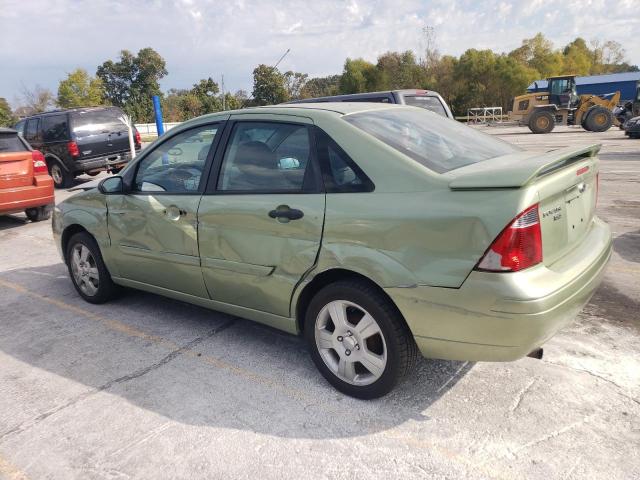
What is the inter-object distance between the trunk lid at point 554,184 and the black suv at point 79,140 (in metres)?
11.7

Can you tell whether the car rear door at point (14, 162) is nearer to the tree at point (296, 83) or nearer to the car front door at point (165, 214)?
the car front door at point (165, 214)

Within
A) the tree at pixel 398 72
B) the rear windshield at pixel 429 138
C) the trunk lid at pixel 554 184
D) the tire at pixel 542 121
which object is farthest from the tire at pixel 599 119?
the tree at pixel 398 72

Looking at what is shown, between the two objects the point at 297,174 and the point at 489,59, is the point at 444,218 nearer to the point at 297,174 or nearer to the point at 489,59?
the point at 297,174

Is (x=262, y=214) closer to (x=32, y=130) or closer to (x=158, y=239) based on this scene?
(x=158, y=239)

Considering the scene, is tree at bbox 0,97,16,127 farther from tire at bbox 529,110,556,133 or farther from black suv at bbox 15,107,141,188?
tire at bbox 529,110,556,133

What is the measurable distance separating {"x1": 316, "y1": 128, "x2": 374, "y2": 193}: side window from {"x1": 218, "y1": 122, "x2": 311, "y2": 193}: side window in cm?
11

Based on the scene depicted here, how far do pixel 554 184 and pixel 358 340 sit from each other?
4.34ft

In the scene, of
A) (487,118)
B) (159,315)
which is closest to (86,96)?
(487,118)

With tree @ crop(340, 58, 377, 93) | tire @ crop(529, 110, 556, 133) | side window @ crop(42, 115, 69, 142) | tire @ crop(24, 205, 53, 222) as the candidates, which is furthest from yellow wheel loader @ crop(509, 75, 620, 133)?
tree @ crop(340, 58, 377, 93)

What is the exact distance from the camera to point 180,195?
3.72m

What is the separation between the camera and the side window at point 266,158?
10.2 ft

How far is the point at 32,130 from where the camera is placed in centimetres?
1332

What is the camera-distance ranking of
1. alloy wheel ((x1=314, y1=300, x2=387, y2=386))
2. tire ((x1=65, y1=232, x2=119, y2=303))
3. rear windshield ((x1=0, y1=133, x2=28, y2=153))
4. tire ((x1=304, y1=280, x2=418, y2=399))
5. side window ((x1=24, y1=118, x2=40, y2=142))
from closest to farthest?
tire ((x1=304, y1=280, x2=418, y2=399)) → alloy wheel ((x1=314, y1=300, x2=387, y2=386)) → tire ((x1=65, y1=232, x2=119, y2=303)) → rear windshield ((x1=0, y1=133, x2=28, y2=153)) → side window ((x1=24, y1=118, x2=40, y2=142))

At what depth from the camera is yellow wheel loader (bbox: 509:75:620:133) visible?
23.3 metres
